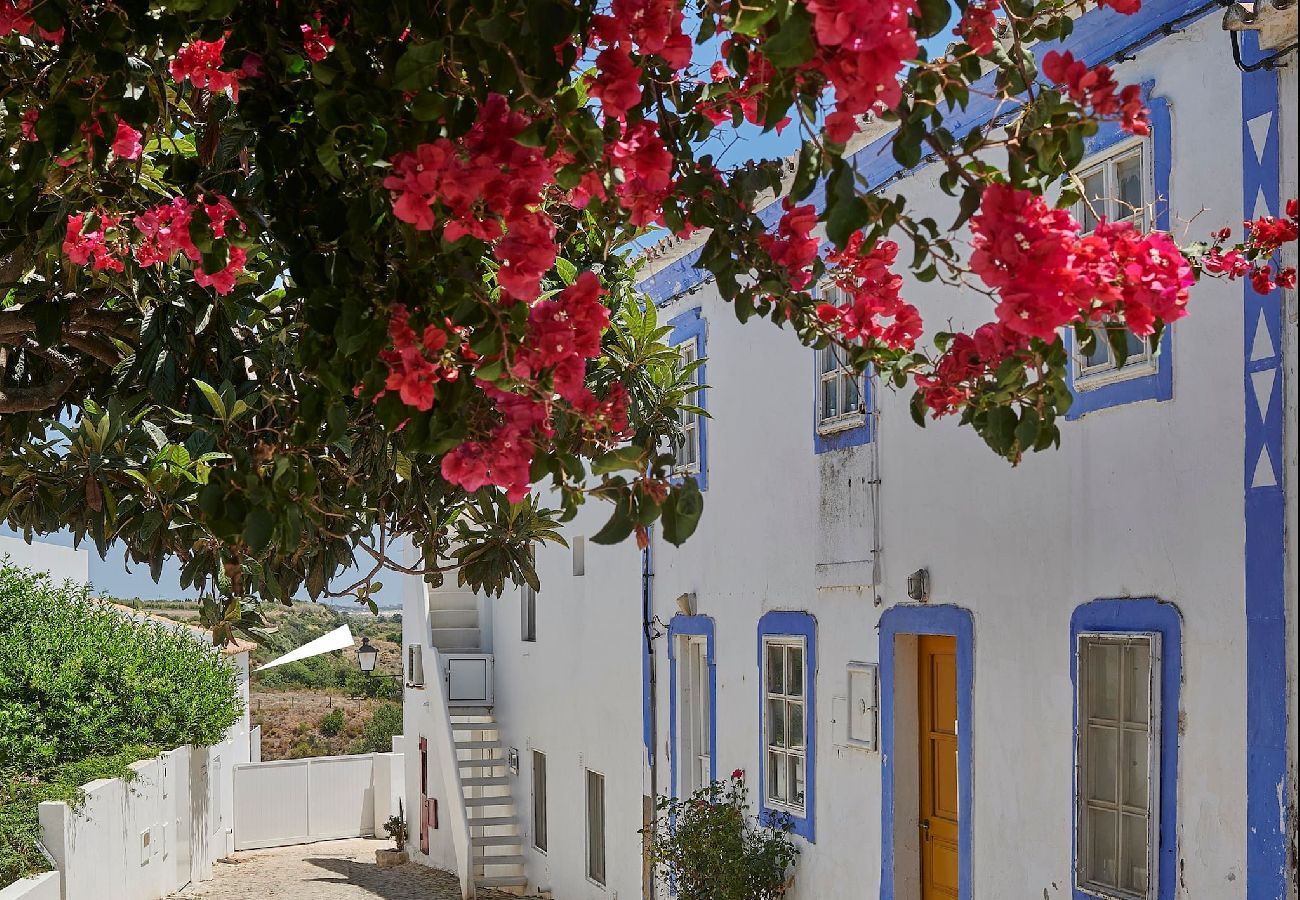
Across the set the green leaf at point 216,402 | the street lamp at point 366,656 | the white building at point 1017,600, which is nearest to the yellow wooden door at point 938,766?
the white building at point 1017,600

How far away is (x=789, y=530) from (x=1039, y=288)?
8508 millimetres

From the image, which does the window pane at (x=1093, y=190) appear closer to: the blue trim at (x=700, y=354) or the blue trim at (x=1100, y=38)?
the blue trim at (x=1100, y=38)

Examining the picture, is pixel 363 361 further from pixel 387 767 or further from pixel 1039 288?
pixel 387 767

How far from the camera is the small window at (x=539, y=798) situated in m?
17.8

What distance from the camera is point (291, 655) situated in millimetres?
28250

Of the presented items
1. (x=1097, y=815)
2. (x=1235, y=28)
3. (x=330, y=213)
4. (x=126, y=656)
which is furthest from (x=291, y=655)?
(x=330, y=213)

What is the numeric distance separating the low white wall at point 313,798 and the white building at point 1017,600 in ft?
43.0

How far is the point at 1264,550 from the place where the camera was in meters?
6.52

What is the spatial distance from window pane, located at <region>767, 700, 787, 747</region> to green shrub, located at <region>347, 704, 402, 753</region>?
27.4 meters

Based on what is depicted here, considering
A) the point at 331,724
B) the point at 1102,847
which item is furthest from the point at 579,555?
the point at 331,724

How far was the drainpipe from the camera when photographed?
1362 cm

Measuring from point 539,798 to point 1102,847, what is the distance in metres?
11.2

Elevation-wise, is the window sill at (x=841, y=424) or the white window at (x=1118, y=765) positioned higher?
the window sill at (x=841, y=424)

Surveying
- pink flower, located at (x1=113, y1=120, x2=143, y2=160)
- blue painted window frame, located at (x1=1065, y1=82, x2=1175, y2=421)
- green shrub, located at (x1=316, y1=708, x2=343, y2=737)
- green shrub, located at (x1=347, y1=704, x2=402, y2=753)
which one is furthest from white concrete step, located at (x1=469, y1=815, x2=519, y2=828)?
green shrub, located at (x1=316, y1=708, x2=343, y2=737)
